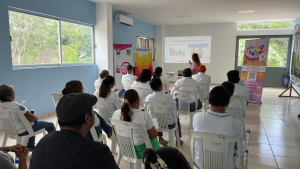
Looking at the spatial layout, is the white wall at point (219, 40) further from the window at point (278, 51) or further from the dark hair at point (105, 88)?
the dark hair at point (105, 88)

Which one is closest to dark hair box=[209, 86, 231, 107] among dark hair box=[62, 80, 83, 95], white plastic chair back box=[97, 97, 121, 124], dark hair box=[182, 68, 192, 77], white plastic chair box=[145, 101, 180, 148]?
white plastic chair box=[145, 101, 180, 148]

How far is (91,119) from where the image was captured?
107 centimetres

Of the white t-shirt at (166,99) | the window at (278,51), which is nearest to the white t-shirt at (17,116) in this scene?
the white t-shirt at (166,99)

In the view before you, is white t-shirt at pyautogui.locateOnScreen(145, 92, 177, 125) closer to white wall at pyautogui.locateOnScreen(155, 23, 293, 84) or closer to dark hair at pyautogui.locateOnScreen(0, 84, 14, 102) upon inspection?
dark hair at pyautogui.locateOnScreen(0, 84, 14, 102)

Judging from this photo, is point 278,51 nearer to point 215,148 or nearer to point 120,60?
point 120,60

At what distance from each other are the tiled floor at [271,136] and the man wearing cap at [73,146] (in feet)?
5.16

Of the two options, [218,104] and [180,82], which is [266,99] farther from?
[218,104]

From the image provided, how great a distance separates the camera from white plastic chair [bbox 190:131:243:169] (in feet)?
5.37

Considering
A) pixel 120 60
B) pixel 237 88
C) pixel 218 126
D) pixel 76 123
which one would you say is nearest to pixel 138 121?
pixel 218 126

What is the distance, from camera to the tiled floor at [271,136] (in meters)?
2.74

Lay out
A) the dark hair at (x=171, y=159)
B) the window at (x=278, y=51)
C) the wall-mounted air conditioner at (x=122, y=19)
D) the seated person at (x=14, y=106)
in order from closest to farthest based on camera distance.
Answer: the dark hair at (x=171, y=159)
the seated person at (x=14, y=106)
the wall-mounted air conditioner at (x=122, y=19)
the window at (x=278, y=51)

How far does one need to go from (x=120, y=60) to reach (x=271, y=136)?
4.77 m

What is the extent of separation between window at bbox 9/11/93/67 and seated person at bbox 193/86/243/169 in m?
3.97

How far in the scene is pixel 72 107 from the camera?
982 mm
